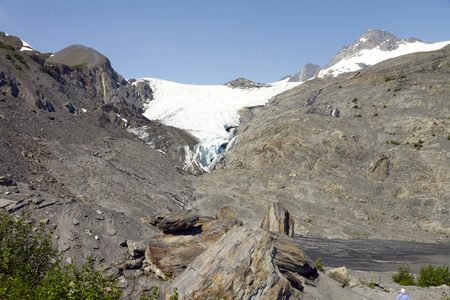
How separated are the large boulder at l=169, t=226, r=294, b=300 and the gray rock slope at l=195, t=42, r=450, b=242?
82.1 ft

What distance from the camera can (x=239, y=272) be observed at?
39.3ft

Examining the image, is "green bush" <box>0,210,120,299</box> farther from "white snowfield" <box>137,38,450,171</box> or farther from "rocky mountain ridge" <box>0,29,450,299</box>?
"white snowfield" <box>137,38,450,171</box>

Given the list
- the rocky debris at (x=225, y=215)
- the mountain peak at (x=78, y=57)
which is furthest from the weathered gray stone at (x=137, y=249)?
the mountain peak at (x=78, y=57)

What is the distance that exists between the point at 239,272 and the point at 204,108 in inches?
3750

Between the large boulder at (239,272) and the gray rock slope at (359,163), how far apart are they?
82.1 ft

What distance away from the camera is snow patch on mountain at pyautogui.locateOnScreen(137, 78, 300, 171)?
236ft

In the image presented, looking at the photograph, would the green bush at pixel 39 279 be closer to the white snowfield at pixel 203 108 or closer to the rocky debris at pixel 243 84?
the white snowfield at pixel 203 108

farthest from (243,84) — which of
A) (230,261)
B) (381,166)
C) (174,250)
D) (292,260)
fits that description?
(230,261)

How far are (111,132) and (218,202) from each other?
1036 inches

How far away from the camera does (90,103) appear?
78.9 metres

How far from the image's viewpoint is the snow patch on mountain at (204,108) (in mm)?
71812

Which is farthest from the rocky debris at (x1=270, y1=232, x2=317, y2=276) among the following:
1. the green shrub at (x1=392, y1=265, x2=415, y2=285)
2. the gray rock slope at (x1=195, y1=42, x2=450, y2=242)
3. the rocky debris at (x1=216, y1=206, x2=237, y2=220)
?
the gray rock slope at (x1=195, y1=42, x2=450, y2=242)

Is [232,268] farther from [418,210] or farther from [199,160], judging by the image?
[199,160]

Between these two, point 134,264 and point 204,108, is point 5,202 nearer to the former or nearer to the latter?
point 134,264
